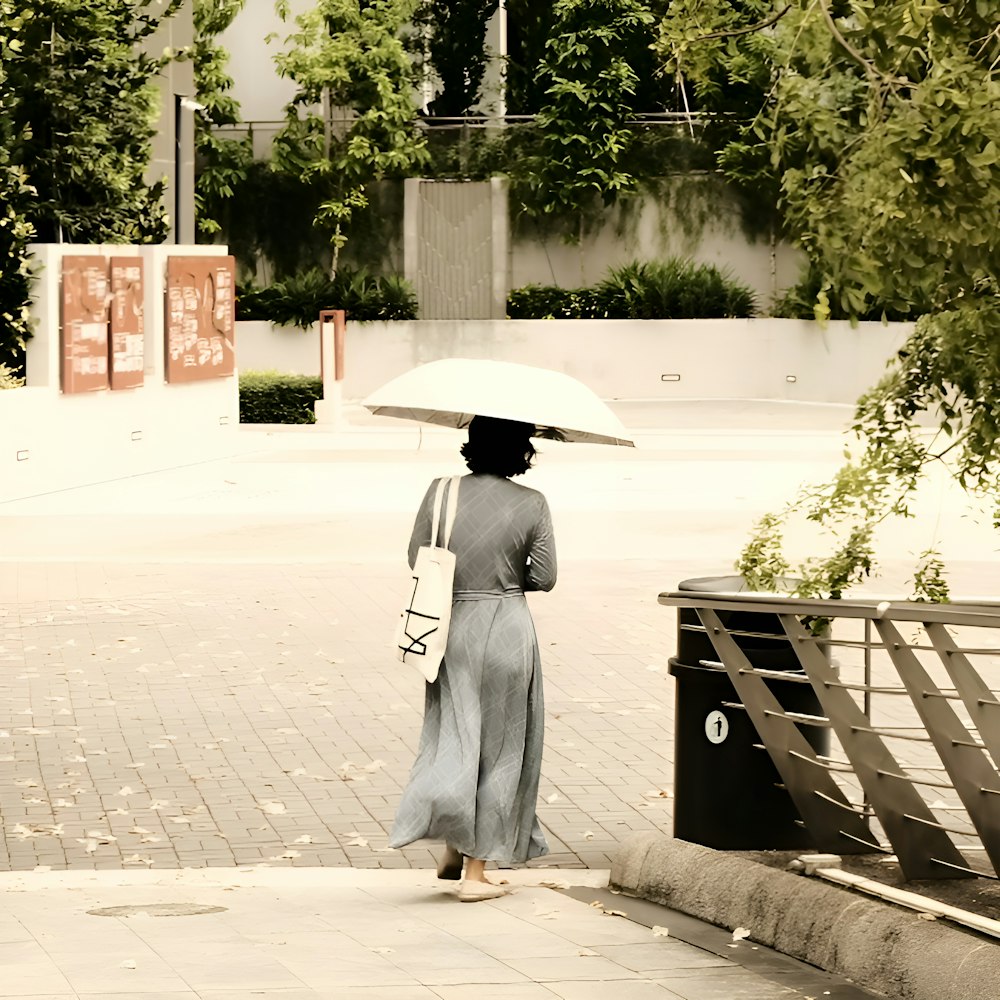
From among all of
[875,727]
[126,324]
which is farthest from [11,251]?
[875,727]

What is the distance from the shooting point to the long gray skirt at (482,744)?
6.60 m

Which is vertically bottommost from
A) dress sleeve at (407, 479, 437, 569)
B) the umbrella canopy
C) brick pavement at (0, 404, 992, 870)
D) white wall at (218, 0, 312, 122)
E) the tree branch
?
brick pavement at (0, 404, 992, 870)

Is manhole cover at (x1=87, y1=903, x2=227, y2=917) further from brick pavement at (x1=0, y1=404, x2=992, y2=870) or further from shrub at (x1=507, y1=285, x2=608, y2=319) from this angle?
shrub at (x1=507, y1=285, x2=608, y2=319)

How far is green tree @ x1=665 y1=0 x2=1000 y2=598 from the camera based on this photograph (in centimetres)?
464

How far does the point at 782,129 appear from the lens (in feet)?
16.8

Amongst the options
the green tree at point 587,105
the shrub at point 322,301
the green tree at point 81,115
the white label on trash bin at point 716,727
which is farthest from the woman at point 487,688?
the green tree at point 587,105

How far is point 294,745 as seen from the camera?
928 centimetres

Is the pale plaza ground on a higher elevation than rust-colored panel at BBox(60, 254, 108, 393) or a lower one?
lower

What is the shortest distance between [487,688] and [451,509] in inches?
23.3

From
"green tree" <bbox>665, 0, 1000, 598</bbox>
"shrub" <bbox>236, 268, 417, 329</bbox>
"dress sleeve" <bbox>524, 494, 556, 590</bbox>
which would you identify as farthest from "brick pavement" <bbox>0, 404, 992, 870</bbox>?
"shrub" <bbox>236, 268, 417, 329</bbox>

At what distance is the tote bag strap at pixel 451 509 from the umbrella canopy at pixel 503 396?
0.87 ft

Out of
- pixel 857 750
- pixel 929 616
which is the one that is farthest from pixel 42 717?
pixel 929 616

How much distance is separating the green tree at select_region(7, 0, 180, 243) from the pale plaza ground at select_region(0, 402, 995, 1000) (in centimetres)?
380

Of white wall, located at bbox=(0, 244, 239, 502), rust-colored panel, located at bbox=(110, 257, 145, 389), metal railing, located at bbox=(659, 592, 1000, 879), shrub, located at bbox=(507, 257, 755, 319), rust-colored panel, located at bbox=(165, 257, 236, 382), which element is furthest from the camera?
shrub, located at bbox=(507, 257, 755, 319)
